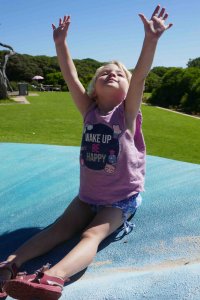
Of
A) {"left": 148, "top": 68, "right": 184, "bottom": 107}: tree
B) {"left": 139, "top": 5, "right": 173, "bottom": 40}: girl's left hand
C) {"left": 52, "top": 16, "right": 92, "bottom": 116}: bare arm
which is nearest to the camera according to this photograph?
{"left": 139, "top": 5, "right": 173, "bottom": 40}: girl's left hand

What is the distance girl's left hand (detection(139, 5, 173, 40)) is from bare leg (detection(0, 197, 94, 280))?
1.02 m

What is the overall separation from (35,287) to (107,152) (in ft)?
3.08

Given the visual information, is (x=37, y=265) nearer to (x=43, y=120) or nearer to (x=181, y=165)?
(x=181, y=165)

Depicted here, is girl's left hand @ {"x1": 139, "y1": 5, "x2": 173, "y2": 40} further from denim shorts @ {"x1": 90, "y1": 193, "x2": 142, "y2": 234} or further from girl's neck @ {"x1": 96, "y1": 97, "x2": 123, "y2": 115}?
denim shorts @ {"x1": 90, "y1": 193, "x2": 142, "y2": 234}

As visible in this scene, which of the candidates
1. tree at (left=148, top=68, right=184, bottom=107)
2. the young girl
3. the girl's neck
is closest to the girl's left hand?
the young girl

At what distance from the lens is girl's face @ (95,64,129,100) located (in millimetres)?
2361

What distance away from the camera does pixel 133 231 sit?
7.83 feet

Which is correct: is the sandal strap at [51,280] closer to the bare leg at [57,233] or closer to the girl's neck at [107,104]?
the bare leg at [57,233]

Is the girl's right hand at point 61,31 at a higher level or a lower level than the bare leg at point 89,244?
higher

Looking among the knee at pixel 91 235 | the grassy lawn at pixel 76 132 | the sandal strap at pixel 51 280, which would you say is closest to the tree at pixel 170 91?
the grassy lawn at pixel 76 132

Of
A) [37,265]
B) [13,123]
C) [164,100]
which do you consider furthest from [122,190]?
[164,100]

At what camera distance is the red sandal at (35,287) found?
5.16 feet

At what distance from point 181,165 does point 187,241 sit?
1611 millimetres

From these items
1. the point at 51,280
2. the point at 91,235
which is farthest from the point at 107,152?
the point at 51,280
